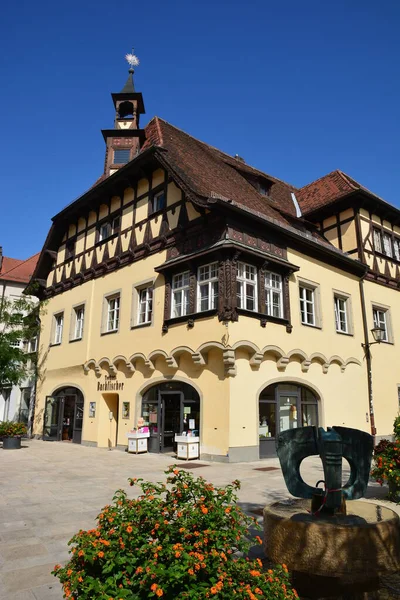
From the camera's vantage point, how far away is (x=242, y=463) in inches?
482

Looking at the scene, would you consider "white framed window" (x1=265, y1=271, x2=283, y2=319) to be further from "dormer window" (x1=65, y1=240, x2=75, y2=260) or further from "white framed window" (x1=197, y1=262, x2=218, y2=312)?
"dormer window" (x1=65, y1=240, x2=75, y2=260)

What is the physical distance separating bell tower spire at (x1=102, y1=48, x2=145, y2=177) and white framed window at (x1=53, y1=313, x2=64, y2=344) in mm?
7503

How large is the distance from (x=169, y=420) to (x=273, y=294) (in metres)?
5.58

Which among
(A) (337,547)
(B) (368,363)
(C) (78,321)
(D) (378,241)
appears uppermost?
(D) (378,241)

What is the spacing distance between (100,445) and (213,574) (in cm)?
1583

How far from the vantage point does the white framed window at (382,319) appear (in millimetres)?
19420

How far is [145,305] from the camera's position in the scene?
1658 centimetres

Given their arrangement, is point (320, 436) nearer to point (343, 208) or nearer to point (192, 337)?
point (192, 337)

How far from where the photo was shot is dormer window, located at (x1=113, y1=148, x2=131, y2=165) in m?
21.1

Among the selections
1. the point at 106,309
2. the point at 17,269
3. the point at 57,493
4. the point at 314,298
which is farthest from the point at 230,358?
the point at 17,269

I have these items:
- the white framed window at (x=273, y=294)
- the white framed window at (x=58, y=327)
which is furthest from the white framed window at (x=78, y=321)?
the white framed window at (x=273, y=294)

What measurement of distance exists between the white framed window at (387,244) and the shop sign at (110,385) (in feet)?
43.9

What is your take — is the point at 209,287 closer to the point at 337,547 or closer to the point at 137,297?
the point at 137,297

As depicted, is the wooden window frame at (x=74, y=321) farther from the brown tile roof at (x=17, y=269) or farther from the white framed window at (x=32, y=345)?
the brown tile roof at (x=17, y=269)
